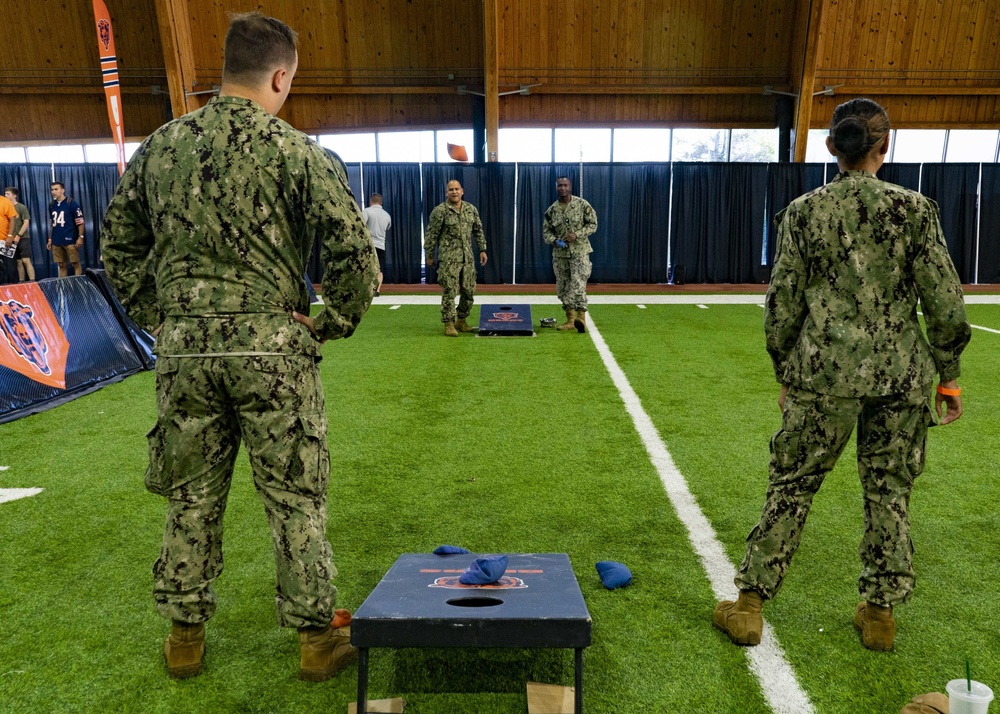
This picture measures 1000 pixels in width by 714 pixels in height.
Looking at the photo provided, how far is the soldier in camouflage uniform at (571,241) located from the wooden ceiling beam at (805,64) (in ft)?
27.9

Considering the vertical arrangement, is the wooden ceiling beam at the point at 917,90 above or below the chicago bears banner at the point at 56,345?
above

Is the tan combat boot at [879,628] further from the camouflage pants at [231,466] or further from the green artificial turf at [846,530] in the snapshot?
the camouflage pants at [231,466]

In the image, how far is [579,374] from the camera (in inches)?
288

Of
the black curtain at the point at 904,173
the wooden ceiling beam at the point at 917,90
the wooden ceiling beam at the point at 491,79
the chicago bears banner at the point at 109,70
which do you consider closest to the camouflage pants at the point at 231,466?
the chicago bears banner at the point at 109,70

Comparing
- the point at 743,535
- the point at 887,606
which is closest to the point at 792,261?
the point at 887,606

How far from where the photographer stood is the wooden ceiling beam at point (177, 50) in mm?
15180

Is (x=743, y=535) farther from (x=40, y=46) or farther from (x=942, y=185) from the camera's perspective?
(x=40, y=46)

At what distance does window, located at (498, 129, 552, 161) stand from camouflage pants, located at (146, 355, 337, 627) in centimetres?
1584

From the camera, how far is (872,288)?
89.4 inches

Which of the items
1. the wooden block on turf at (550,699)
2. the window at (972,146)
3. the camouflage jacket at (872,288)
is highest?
the window at (972,146)

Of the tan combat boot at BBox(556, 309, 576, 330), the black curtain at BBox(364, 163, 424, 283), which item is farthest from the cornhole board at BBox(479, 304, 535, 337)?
the black curtain at BBox(364, 163, 424, 283)

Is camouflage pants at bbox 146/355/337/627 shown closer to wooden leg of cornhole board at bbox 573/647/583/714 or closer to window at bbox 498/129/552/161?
wooden leg of cornhole board at bbox 573/647/583/714

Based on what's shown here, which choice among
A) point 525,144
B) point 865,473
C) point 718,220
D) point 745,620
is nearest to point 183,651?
point 745,620

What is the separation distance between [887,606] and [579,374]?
4935mm
